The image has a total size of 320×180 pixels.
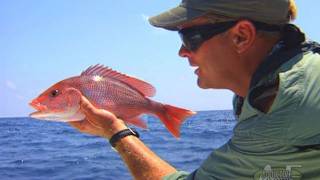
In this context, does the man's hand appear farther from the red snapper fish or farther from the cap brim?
the cap brim

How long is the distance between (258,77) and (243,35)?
264 millimetres

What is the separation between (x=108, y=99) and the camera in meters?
4.27

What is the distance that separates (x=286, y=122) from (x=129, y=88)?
2.02 m

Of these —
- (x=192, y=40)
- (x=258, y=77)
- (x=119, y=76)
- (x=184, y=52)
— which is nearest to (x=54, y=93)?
(x=119, y=76)

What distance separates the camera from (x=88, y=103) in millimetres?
4129

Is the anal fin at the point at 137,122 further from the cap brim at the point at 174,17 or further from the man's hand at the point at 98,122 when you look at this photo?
the cap brim at the point at 174,17

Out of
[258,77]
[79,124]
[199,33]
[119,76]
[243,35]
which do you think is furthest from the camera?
[119,76]

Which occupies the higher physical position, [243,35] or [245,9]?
[245,9]

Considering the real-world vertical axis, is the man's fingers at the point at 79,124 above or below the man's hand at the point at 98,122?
below

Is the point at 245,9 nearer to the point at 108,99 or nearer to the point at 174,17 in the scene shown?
the point at 174,17

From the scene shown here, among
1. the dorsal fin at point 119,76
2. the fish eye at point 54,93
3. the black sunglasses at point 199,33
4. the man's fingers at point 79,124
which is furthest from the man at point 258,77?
the fish eye at point 54,93

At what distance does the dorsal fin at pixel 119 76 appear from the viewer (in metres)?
4.35

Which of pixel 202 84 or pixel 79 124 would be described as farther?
pixel 79 124

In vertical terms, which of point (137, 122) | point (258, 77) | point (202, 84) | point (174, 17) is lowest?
point (137, 122)
